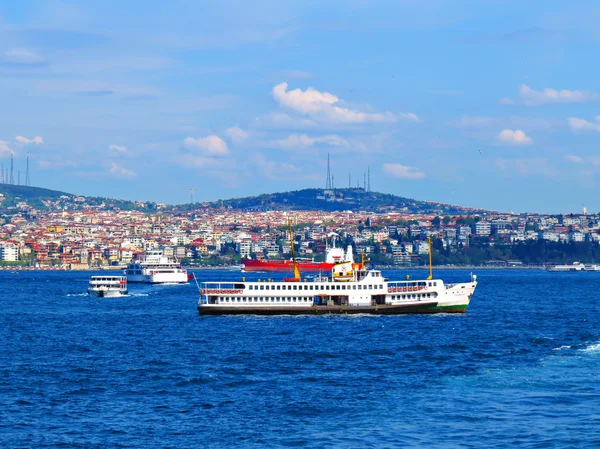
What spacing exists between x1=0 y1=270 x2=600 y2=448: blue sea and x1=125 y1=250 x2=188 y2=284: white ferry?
75.4 metres

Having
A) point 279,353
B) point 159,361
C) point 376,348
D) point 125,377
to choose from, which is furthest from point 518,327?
point 125,377

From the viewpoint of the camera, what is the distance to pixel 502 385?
127 feet

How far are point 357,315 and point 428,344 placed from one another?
711 inches

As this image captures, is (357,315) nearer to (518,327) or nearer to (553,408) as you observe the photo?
(518,327)

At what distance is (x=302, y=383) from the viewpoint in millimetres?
39500

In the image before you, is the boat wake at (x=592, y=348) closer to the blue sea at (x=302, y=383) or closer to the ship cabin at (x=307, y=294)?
the blue sea at (x=302, y=383)

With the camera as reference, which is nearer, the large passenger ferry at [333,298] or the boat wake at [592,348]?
the boat wake at [592,348]

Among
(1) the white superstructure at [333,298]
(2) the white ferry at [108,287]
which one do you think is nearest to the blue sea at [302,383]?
(1) the white superstructure at [333,298]

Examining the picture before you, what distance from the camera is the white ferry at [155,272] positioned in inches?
5714

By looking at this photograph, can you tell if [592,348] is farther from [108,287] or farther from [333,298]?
[108,287]

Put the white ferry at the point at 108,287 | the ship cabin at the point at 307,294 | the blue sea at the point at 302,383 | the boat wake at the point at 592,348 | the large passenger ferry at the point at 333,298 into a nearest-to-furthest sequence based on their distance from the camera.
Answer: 1. the blue sea at the point at 302,383
2. the boat wake at the point at 592,348
3. the large passenger ferry at the point at 333,298
4. the ship cabin at the point at 307,294
5. the white ferry at the point at 108,287

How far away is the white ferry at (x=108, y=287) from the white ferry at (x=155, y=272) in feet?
102

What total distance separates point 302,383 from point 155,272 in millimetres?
Result: 107879

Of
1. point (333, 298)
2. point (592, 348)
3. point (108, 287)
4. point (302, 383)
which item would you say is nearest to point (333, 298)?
point (333, 298)
